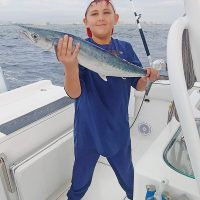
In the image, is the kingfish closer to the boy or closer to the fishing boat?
the boy

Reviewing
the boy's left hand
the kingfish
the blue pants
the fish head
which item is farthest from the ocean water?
the fish head

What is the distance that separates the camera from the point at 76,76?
1.16m

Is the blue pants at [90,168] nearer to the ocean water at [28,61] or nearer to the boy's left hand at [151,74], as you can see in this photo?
the boy's left hand at [151,74]

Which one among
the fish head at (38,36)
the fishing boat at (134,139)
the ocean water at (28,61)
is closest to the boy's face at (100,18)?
the fish head at (38,36)

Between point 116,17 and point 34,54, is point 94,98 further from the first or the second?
point 34,54

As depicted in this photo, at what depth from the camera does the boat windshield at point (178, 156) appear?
103cm

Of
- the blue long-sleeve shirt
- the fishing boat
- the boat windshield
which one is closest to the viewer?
the fishing boat

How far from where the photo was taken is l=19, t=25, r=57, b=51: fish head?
856mm

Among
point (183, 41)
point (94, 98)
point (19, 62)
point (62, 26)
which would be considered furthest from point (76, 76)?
point (19, 62)

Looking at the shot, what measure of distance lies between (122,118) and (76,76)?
0.44 m

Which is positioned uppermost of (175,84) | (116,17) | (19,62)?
(116,17)

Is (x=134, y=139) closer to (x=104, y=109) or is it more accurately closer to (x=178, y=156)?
(x=104, y=109)

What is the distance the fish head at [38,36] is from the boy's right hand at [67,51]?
37 millimetres

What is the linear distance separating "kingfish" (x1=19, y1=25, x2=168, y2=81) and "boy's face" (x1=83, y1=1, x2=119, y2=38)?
0.85 ft
